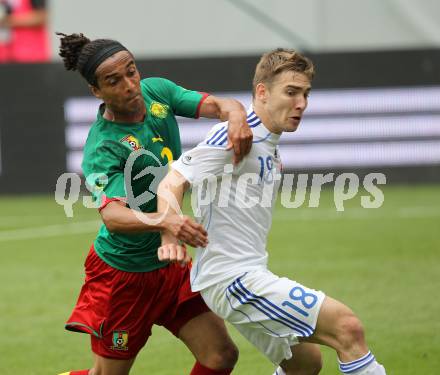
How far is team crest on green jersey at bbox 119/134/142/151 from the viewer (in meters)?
5.73

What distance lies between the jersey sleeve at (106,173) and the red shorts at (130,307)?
726 millimetres

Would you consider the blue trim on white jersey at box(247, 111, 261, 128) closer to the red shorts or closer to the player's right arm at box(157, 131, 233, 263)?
the player's right arm at box(157, 131, 233, 263)

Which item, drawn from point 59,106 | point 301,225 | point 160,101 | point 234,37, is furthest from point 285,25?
point 160,101

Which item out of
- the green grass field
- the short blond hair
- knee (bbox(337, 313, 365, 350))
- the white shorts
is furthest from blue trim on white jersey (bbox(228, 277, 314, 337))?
the green grass field

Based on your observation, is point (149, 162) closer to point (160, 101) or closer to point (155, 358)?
point (160, 101)

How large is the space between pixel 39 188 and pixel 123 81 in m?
12.6

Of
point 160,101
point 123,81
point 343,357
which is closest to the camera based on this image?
point 343,357

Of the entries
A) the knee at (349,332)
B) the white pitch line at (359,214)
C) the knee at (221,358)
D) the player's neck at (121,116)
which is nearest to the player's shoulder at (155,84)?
the player's neck at (121,116)

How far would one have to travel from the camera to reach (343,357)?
528cm

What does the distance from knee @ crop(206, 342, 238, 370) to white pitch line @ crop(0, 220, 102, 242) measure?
26.9 ft

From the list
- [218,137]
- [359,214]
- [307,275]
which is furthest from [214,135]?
[359,214]

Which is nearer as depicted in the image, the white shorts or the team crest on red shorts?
the white shorts

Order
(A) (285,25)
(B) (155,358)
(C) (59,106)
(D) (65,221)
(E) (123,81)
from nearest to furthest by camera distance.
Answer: (E) (123,81), (B) (155,358), (D) (65,221), (C) (59,106), (A) (285,25)

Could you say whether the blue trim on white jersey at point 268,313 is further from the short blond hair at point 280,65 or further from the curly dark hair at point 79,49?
the curly dark hair at point 79,49
